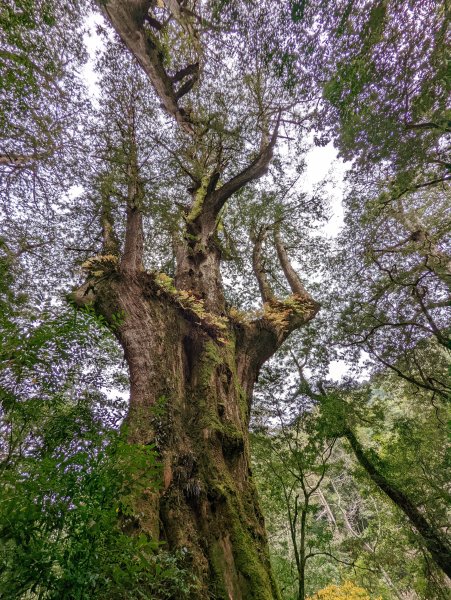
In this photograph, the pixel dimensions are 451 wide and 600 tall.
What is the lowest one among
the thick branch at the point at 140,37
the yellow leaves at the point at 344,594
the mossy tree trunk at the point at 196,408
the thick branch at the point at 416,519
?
the yellow leaves at the point at 344,594

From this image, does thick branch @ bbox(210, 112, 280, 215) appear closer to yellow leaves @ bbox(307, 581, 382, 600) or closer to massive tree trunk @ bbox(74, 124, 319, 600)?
massive tree trunk @ bbox(74, 124, 319, 600)

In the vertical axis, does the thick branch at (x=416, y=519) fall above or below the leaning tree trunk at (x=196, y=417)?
below

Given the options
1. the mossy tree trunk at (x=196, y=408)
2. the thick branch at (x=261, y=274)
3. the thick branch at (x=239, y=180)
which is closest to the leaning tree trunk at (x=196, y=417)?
the mossy tree trunk at (x=196, y=408)

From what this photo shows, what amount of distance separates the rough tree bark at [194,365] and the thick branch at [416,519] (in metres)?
4.75

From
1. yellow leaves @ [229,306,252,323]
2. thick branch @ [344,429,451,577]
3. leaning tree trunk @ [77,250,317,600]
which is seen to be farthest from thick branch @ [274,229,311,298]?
thick branch @ [344,429,451,577]

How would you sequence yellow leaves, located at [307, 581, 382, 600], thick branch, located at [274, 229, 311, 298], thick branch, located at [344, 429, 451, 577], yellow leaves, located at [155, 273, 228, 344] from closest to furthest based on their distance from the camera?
yellow leaves, located at [155, 273, 228, 344]
thick branch, located at [344, 429, 451, 577]
thick branch, located at [274, 229, 311, 298]
yellow leaves, located at [307, 581, 382, 600]

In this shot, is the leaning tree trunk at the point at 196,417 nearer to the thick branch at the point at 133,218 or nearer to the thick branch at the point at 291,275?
the thick branch at the point at 133,218

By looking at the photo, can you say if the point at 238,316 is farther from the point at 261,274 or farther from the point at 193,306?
the point at 261,274

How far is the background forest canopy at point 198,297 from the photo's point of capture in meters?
2.11

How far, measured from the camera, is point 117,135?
24.5ft

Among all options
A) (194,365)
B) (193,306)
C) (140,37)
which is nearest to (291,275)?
(193,306)

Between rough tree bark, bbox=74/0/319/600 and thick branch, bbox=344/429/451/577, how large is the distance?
4747 mm

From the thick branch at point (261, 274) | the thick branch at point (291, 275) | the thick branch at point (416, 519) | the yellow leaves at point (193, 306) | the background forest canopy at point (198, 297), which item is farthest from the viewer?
the thick branch at point (261, 274)

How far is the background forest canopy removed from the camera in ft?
6.91
